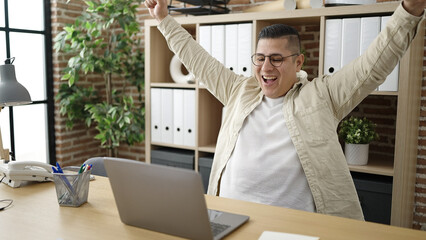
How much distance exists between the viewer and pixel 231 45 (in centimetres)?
318

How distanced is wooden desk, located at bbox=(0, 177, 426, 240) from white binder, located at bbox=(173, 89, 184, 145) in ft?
5.57

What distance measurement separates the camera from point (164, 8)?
7.43 ft

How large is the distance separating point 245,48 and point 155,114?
3.04ft

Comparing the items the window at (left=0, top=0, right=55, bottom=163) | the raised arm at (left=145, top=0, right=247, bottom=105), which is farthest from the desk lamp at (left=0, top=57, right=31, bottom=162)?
the window at (left=0, top=0, right=55, bottom=163)

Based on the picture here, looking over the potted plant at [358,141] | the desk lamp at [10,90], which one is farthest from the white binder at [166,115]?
the desk lamp at [10,90]

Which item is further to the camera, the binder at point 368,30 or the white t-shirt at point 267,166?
the binder at point 368,30

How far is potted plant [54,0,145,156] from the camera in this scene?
3.71 meters

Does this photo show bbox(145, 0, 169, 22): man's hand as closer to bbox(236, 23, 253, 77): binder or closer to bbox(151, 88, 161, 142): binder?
bbox(236, 23, 253, 77): binder

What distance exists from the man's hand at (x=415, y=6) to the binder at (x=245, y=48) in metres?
1.51

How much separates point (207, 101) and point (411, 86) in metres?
1.45

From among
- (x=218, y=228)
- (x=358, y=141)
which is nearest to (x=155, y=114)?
(x=358, y=141)

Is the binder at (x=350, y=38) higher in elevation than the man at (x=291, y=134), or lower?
higher

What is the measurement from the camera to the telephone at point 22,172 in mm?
1887

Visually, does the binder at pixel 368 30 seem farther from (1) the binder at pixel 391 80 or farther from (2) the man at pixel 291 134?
(2) the man at pixel 291 134
